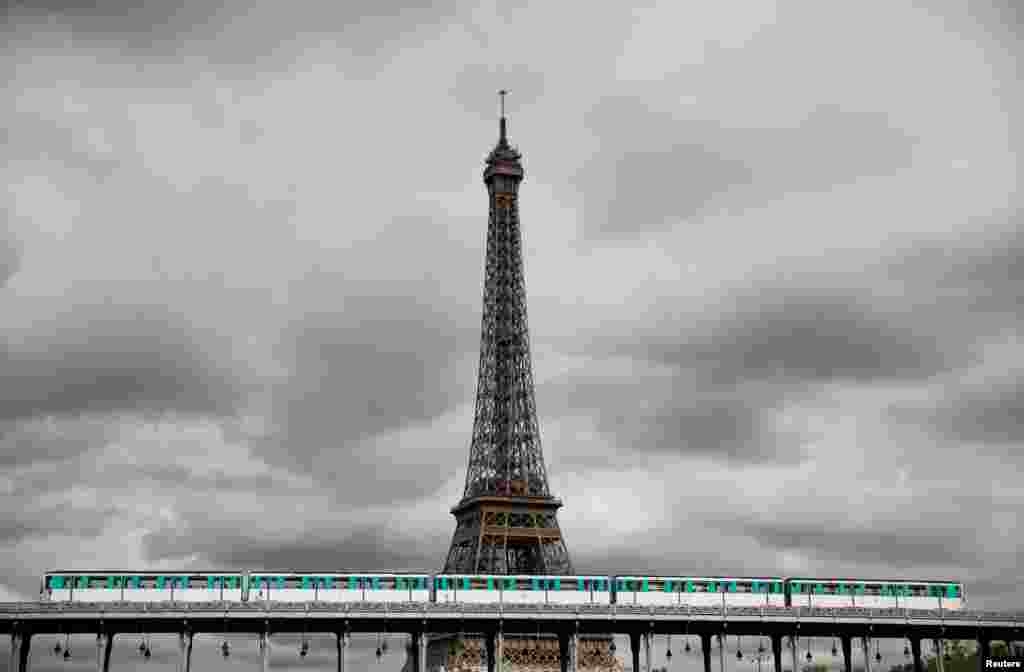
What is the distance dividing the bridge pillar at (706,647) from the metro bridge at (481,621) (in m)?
0.10

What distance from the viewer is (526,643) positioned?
14025 centimetres

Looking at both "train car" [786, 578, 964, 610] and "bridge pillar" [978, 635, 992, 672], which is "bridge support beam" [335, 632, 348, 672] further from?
"bridge pillar" [978, 635, 992, 672]

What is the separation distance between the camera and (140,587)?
335ft

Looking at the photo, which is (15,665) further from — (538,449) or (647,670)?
(538,449)

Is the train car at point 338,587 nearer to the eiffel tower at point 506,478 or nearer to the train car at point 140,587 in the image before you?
the train car at point 140,587

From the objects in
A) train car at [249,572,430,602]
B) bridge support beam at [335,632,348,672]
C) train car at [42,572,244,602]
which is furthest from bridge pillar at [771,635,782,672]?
train car at [42,572,244,602]

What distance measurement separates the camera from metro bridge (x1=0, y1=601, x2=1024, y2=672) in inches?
3819

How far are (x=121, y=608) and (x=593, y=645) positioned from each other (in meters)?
61.1

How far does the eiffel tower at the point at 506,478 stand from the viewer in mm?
140500

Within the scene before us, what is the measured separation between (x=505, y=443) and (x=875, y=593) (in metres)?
49.6

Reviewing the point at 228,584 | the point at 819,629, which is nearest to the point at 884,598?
the point at 819,629

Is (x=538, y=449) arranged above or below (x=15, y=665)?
above

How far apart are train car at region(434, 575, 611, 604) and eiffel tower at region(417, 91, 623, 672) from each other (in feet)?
59.4

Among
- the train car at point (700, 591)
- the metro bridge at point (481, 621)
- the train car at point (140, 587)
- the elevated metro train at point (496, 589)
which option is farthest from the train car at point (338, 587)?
the train car at point (700, 591)
